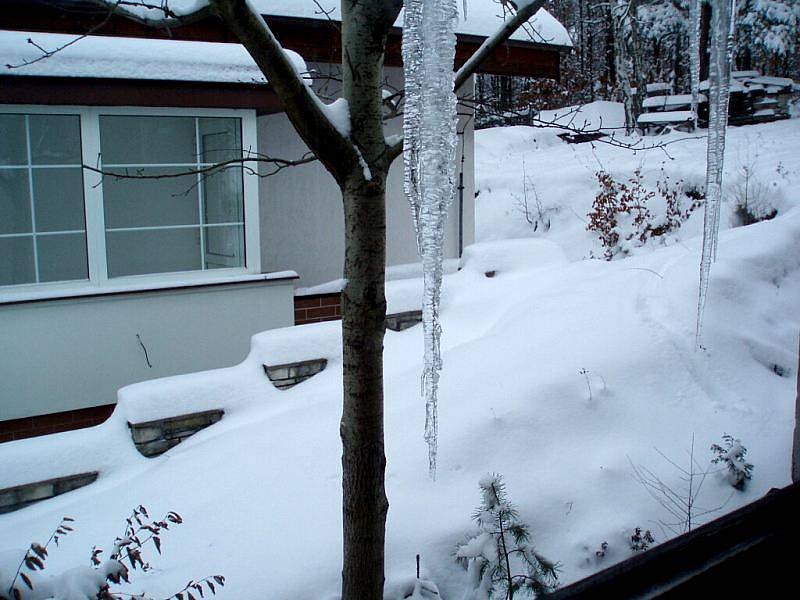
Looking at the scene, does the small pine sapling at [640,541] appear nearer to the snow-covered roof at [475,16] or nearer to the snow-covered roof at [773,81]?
the snow-covered roof at [475,16]

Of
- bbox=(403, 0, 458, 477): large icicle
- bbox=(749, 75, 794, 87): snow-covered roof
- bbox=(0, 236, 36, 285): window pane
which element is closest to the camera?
bbox=(403, 0, 458, 477): large icicle

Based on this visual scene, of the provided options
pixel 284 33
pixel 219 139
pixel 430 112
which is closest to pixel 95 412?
pixel 219 139

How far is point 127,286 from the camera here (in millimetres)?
5312

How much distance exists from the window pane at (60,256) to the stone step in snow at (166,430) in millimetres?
3843

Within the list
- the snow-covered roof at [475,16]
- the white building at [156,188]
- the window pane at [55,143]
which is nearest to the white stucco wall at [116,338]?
the white building at [156,188]

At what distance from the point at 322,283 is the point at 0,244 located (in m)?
3.02

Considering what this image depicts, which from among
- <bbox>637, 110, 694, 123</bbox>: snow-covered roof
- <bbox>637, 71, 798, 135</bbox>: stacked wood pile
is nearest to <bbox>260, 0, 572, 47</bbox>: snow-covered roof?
<bbox>637, 110, 694, 123</bbox>: snow-covered roof

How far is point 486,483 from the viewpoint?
295 centimetres

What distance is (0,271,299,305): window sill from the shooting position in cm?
493

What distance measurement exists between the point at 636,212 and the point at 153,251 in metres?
6.63

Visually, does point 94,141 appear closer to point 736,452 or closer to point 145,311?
point 145,311

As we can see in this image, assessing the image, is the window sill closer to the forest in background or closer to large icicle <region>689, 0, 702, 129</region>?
large icicle <region>689, 0, 702, 129</region>

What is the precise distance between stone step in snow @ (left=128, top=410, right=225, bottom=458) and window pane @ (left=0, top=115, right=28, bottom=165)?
3.05m

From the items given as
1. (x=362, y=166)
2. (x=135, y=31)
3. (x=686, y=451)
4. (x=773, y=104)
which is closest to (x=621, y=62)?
(x=773, y=104)
